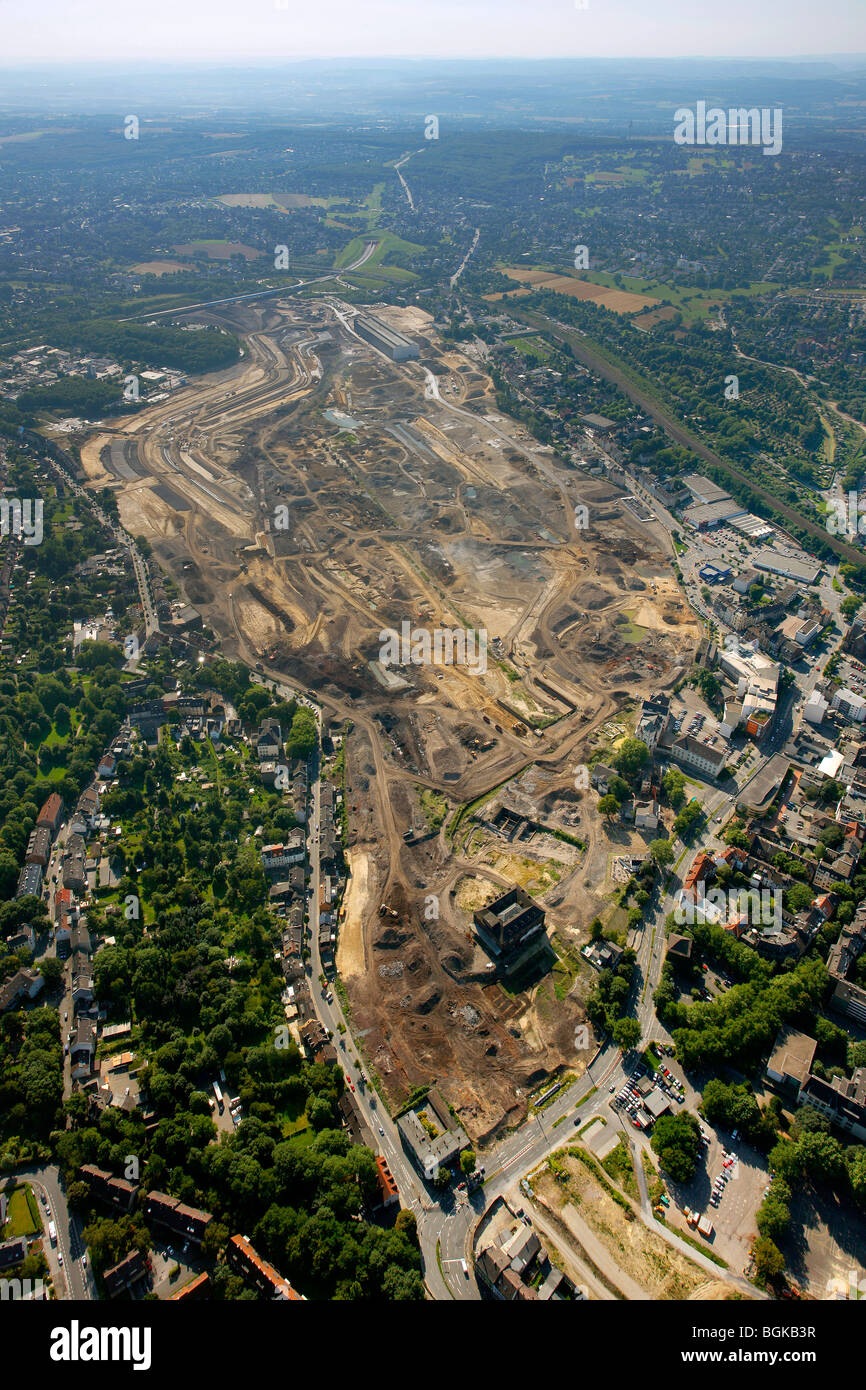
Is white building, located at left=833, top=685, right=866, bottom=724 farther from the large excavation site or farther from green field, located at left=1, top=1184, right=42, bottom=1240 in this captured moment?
green field, located at left=1, top=1184, right=42, bottom=1240

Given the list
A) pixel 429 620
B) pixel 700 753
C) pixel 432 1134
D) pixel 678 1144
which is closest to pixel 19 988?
pixel 432 1134

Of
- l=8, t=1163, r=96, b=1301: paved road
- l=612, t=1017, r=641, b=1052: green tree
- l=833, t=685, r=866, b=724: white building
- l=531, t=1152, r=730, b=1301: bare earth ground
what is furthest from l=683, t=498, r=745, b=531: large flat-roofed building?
l=8, t=1163, r=96, b=1301: paved road

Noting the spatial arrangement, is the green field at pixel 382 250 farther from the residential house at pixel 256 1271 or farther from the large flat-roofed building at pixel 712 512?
the residential house at pixel 256 1271

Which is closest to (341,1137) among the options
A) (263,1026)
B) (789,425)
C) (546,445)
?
(263,1026)

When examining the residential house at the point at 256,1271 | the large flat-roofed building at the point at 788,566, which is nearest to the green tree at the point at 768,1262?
the residential house at the point at 256,1271

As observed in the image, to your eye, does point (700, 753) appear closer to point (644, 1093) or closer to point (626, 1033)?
point (626, 1033)
